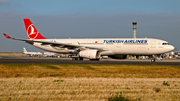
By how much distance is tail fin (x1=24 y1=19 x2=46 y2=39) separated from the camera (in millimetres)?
42562

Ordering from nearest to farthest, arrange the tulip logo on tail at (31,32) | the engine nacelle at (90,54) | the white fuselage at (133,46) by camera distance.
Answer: the engine nacelle at (90,54), the white fuselage at (133,46), the tulip logo on tail at (31,32)

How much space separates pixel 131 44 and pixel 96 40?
20.5 ft

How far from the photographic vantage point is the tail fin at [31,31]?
42.6 m

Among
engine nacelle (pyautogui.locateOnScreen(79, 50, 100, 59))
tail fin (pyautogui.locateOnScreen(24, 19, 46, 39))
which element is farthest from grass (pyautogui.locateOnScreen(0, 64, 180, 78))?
tail fin (pyautogui.locateOnScreen(24, 19, 46, 39))

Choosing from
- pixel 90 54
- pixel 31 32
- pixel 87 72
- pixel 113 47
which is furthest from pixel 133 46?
pixel 31 32

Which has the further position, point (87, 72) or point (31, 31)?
point (31, 31)

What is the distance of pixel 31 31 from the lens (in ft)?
140

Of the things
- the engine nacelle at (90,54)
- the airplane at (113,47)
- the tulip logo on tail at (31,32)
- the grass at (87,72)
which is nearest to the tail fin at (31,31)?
the tulip logo on tail at (31,32)

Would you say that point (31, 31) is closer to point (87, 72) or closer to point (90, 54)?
point (90, 54)

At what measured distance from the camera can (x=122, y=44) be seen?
3434 cm

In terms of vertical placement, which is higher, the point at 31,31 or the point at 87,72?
the point at 31,31

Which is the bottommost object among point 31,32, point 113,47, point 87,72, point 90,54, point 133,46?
point 87,72

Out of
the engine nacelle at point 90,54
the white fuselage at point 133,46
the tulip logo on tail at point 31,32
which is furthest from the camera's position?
the tulip logo on tail at point 31,32

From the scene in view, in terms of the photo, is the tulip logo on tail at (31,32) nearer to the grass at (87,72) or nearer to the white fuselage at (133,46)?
the white fuselage at (133,46)
